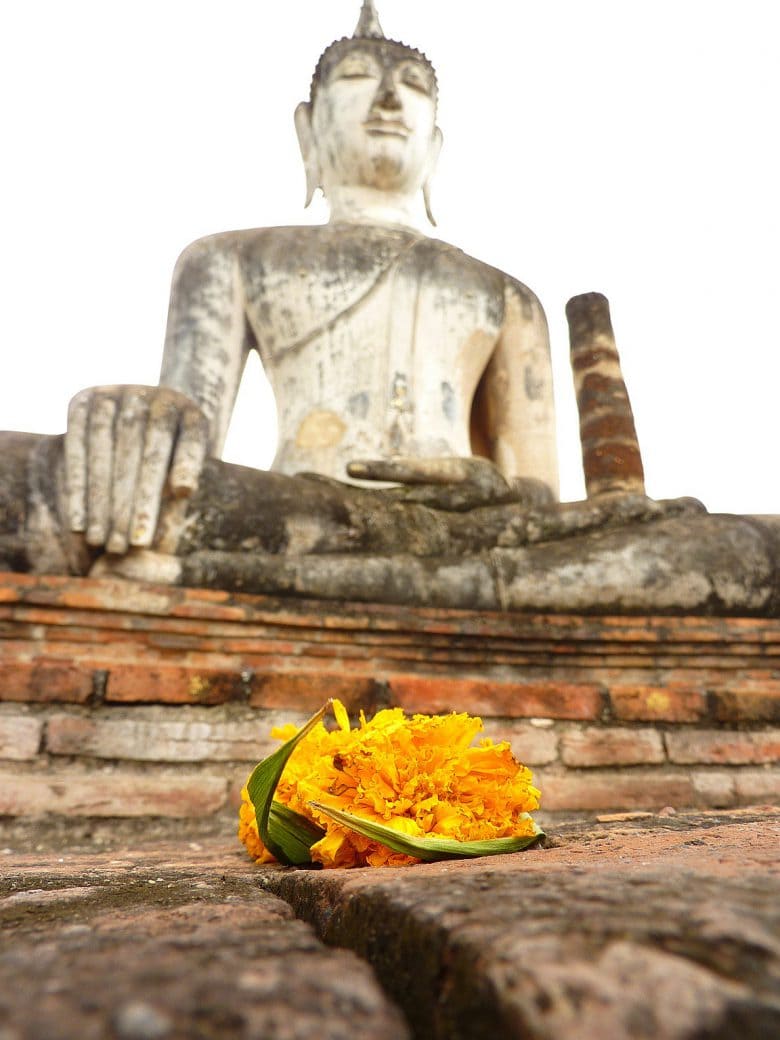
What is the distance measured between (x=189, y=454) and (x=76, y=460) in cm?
31

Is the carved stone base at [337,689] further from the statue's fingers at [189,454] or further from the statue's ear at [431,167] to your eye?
the statue's ear at [431,167]

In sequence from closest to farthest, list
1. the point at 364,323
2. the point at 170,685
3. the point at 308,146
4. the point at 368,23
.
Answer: the point at 170,685 < the point at 364,323 < the point at 308,146 < the point at 368,23

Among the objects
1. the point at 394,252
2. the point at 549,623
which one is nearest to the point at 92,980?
the point at 549,623

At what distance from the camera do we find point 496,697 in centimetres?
223

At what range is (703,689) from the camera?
233 centimetres

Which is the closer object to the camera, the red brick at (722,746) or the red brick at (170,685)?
the red brick at (170,685)

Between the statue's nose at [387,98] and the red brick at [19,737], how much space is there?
339 cm

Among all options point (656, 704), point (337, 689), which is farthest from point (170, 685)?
point (656, 704)

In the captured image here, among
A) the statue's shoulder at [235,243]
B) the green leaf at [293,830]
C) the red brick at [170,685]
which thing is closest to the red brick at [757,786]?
the red brick at [170,685]

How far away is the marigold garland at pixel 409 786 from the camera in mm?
1017

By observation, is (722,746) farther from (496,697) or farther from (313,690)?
(313,690)

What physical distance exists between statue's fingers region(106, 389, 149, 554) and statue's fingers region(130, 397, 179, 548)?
15mm

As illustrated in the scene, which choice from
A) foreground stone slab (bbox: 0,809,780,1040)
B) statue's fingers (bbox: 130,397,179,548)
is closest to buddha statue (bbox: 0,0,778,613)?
statue's fingers (bbox: 130,397,179,548)

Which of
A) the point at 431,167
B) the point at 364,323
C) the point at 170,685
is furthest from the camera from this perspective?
the point at 431,167
